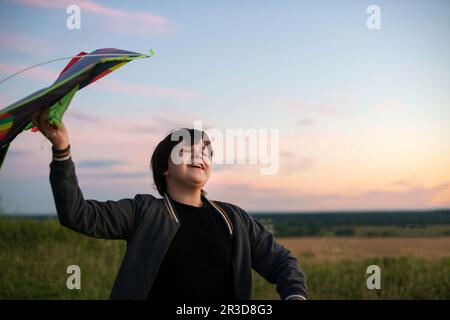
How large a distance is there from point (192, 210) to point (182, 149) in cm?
32

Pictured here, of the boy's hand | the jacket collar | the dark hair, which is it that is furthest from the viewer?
the dark hair

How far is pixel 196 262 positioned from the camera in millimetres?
2730

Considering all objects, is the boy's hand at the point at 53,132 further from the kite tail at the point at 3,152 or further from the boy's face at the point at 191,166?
the boy's face at the point at 191,166

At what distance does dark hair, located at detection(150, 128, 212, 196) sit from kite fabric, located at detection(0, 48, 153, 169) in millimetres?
463

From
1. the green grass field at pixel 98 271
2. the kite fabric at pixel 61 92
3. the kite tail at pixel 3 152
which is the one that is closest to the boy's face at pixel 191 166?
the kite fabric at pixel 61 92

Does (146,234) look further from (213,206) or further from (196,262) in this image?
(213,206)

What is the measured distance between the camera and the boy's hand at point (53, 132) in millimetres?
2426

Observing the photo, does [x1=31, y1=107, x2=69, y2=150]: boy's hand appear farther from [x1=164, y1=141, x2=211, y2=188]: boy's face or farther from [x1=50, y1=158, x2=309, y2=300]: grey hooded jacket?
[x1=164, y1=141, x2=211, y2=188]: boy's face

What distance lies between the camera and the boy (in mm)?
2545

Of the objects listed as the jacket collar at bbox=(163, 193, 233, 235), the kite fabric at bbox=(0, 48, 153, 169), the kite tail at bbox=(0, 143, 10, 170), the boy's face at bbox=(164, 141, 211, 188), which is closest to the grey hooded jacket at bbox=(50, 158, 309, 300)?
the jacket collar at bbox=(163, 193, 233, 235)

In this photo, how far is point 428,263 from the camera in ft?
27.3

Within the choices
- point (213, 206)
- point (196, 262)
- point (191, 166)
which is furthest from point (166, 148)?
point (196, 262)

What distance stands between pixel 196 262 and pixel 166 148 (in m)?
0.67

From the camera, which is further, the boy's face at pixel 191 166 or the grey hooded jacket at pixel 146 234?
the boy's face at pixel 191 166
